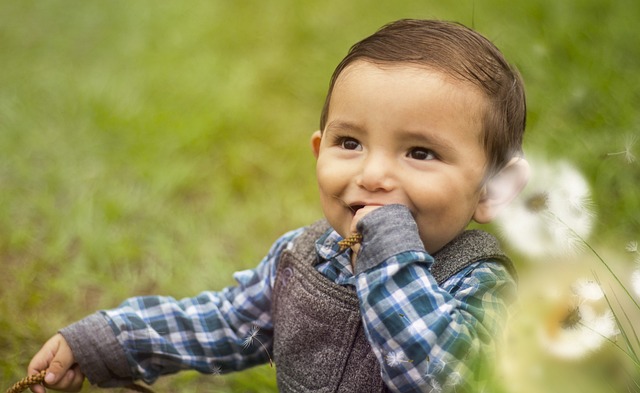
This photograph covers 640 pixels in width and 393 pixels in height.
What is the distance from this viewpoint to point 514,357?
1233 mm

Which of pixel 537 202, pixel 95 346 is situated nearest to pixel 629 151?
pixel 537 202

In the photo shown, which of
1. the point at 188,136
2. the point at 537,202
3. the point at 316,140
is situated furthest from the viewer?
the point at 188,136

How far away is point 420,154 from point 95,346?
90cm

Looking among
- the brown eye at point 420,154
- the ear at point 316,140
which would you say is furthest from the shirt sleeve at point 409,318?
the ear at point 316,140

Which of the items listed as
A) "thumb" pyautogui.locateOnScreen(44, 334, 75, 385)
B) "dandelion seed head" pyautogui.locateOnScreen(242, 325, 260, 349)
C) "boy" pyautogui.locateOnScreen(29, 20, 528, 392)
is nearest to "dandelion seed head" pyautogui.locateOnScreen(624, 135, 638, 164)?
"boy" pyautogui.locateOnScreen(29, 20, 528, 392)

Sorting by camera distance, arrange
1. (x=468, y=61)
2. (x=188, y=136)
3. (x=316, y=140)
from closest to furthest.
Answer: (x=468, y=61) < (x=316, y=140) < (x=188, y=136)

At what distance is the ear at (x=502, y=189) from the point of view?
1571mm

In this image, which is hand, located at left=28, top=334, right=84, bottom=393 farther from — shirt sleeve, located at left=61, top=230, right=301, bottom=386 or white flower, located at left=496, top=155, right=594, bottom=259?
white flower, located at left=496, top=155, right=594, bottom=259

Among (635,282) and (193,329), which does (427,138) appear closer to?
(635,282)

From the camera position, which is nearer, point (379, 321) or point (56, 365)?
point (379, 321)

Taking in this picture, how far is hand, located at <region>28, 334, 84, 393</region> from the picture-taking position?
1.76 meters

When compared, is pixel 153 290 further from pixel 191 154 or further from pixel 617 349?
pixel 617 349

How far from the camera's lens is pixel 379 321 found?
53.1 inches

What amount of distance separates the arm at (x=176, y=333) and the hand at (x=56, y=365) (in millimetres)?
17
